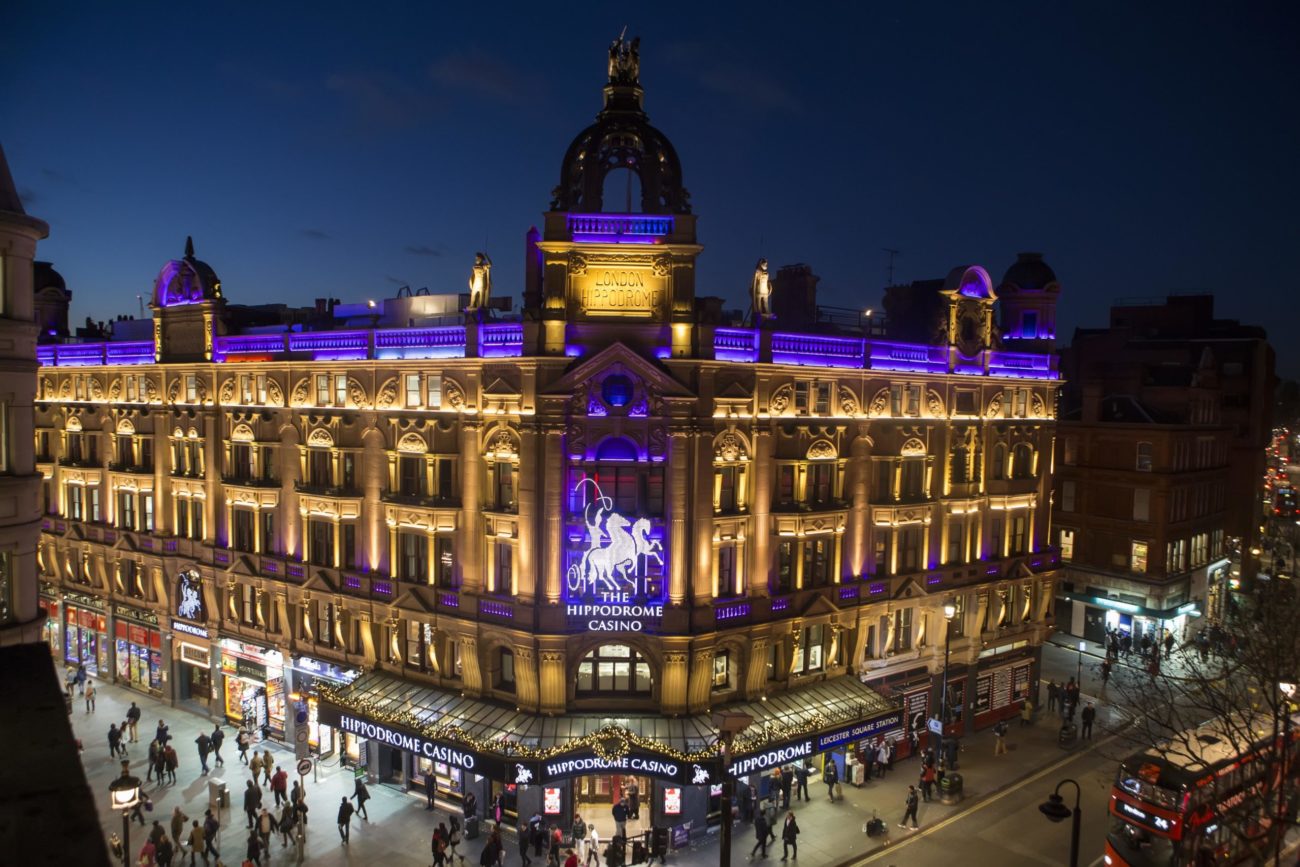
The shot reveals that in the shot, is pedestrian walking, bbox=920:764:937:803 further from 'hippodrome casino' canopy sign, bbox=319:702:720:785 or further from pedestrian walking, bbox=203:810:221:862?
pedestrian walking, bbox=203:810:221:862

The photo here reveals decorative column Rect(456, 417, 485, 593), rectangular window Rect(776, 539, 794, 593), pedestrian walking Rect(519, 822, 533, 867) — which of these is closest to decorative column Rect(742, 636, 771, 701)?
rectangular window Rect(776, 539, 794, 593)

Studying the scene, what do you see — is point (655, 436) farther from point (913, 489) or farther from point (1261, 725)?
point (1261, 725)

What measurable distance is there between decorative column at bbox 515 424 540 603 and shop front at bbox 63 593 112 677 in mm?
29810

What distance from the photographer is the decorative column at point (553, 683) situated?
30.4 m

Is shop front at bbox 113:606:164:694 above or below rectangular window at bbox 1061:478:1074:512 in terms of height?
below

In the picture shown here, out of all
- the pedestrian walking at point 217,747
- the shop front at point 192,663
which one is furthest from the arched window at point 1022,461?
the shop front at point 192,663

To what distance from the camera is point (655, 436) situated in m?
30.6

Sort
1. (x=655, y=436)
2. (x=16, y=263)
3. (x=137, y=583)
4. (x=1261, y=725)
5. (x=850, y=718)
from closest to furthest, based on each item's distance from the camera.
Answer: (x=16, y=263) → (x=1261, y=725) → (x=655, y=436) → (x=850, y=718) → (x=137, y=583)

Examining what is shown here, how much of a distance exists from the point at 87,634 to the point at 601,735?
35379mm

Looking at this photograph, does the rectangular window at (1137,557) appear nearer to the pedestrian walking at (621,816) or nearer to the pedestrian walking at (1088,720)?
the pedestrian walking at (1088,720)

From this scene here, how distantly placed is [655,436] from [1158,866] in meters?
20.3

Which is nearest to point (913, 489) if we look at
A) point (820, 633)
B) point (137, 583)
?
point (820, 633)

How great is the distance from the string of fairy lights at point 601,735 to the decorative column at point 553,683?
6.29 ft

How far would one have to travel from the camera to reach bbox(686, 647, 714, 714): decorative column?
101 ft
